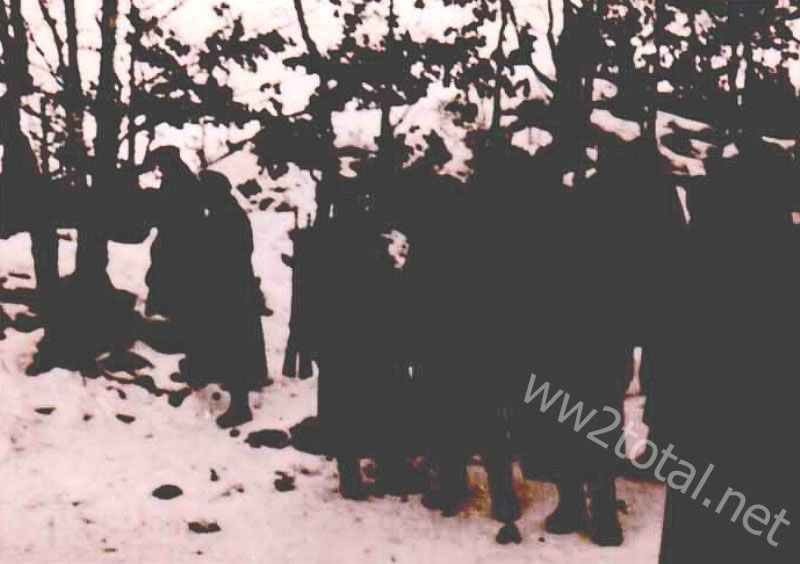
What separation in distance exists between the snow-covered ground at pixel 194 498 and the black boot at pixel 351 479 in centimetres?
8

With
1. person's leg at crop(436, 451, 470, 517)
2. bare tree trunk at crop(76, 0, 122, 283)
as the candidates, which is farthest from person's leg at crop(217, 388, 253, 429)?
bare tree trunk at crop(76, 0, 122, 283)

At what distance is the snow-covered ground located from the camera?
19.4 ft

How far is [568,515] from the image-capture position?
6020 millimetres

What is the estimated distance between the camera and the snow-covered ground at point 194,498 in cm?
A: 590

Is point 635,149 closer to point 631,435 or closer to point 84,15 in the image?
point 631,435

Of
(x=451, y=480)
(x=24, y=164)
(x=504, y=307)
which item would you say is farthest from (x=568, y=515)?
(x=24, y=164)

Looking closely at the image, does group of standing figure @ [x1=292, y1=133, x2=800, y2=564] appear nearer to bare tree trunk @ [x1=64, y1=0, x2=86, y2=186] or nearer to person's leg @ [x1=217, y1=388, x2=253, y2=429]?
person's leg @ [x1=217, y1=388, x2=253, y2=429]

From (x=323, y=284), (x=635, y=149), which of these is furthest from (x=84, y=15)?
(x=635, y=149)

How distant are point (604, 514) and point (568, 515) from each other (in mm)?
252

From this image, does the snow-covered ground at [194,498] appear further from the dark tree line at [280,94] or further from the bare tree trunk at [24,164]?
the dark tree line at [280,94]

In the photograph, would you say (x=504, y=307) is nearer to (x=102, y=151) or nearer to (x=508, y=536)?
(x=508, y=536)

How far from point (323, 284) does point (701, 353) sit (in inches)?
160

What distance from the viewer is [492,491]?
20.9ft

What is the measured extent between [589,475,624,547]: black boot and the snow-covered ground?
81 mm
